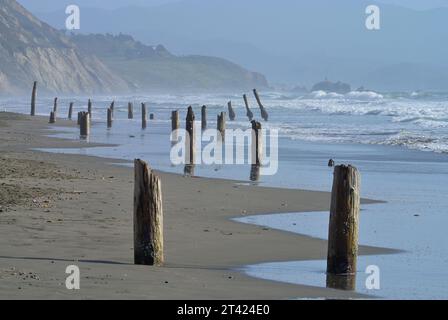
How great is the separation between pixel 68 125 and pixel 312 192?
1270 inches

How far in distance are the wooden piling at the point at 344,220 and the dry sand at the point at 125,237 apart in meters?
0.99

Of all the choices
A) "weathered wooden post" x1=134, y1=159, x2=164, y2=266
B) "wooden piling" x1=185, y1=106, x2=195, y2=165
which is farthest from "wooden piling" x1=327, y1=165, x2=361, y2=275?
"wooden piling" x1=185, y1=106, x2=195, y2=165

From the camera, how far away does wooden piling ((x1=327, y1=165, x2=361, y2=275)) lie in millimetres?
11359

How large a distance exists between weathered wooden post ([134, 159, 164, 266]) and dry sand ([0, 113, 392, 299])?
288 millimetres

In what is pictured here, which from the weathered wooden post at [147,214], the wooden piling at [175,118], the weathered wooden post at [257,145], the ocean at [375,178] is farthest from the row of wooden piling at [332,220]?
the wooden piling at [175,118]

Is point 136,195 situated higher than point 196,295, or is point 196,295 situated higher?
point 136,195

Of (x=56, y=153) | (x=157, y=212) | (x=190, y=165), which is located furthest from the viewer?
(x=56, y=153)

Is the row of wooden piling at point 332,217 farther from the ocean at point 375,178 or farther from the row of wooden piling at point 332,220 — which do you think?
the ocean at point 375,178

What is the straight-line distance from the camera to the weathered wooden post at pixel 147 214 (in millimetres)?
11344

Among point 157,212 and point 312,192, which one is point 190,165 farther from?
point 157,212

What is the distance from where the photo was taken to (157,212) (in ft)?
37.3

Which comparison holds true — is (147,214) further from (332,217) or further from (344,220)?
(344,220)

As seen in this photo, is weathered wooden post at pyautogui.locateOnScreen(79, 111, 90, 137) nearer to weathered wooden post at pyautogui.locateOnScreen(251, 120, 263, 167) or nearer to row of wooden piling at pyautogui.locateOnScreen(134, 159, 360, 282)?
weathered wooden post at pyautogui.locateOnScreen(251, 120, 263, 167)
